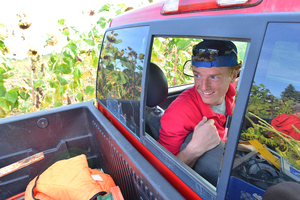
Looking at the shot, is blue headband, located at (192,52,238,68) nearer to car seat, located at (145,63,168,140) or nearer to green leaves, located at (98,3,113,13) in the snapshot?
car seat, located at (145,63,168,140)

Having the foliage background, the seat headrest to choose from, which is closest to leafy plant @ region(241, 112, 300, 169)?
the seat headrest

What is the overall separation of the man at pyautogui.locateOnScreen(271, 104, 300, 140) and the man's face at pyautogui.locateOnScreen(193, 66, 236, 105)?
2.77 ft

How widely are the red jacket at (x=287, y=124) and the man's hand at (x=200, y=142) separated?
649 mm

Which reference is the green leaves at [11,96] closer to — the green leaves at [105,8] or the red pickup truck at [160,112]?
the red pickup truck at [160,112]

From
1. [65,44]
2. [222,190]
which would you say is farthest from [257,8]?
[65,44]

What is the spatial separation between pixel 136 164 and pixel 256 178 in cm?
64

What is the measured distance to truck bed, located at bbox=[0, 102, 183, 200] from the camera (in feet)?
4.52

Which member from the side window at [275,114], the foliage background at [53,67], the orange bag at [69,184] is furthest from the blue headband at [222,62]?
the foliage background at [53,67]

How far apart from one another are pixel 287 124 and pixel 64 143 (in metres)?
1.96

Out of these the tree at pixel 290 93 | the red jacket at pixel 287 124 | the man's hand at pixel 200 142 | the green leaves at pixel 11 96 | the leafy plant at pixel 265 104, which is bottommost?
the green leaves at pixel 11 96

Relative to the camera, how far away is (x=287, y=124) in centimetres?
55

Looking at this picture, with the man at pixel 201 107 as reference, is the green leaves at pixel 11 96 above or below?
below

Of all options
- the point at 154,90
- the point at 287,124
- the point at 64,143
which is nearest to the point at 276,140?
the point at 287,124

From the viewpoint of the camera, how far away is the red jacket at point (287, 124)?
53cm
